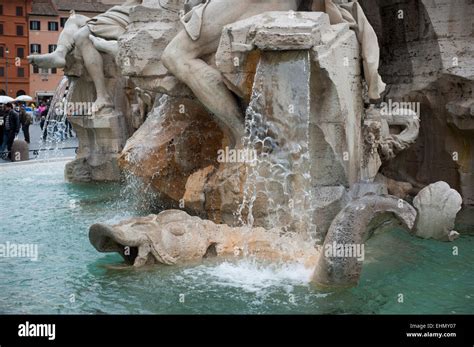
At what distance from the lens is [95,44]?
1073 cm

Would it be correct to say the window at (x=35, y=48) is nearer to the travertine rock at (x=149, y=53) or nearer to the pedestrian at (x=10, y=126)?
the pedestrian at (x=10, y=126)

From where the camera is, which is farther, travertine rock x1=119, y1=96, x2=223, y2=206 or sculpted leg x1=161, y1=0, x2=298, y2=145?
travertine rock x1=119, y1=96, x2=223, y2=206

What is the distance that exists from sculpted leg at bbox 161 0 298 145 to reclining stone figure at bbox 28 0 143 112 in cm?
401

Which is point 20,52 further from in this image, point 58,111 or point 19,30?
point 58,111

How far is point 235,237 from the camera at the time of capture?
255 inches

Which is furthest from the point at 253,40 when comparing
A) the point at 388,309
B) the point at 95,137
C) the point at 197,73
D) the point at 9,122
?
the point at 9,122

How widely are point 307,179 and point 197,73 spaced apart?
4.53 ft

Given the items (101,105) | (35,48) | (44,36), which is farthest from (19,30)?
(101,105)

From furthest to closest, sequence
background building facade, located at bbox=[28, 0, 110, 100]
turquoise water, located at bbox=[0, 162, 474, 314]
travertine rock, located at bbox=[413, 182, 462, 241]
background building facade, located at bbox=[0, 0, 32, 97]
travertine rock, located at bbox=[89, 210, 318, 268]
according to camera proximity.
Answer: background building facade, located at bbox=[0, 0, 32, 97], background building facade, located at bbox=[28, 0, 110, 100], travertine rock, located at bbox=[89, 210, 318, 268], travertine rock, located at bbox=[413, 182, 462, 241], turquoise water, located at bbox=[0, 162, 474, 314]

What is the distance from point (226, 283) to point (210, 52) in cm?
231

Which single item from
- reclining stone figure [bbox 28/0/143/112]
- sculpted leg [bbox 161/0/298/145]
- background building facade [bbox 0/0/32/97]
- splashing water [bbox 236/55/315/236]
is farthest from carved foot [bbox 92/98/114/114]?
background building facade [bbox 0/0/32/97]

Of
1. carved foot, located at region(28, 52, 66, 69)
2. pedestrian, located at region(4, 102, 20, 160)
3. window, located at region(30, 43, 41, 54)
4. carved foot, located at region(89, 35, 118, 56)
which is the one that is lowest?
pedestrian, located at region(4, 102, 20, 160)

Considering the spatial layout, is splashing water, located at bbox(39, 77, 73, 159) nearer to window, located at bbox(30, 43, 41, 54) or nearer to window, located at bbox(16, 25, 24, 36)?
window, located at bbox(30, 43, 41, 54)

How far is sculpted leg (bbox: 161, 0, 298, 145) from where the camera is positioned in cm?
669
